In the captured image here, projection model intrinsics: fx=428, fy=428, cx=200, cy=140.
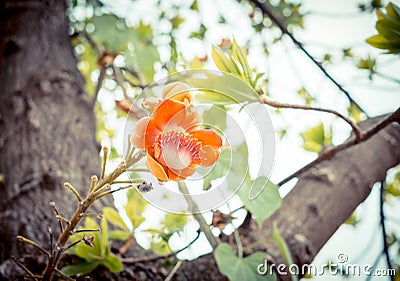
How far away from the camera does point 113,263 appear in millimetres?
556

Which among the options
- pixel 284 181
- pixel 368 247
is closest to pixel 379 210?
pixel 368 247

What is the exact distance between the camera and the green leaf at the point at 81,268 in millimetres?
533

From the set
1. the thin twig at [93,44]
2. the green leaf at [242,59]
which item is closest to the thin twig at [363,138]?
the green leaf at [242,59]

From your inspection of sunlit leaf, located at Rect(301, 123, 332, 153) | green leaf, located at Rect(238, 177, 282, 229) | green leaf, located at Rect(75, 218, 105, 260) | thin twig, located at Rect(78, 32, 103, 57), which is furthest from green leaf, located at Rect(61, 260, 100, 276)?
thin twig, located at Rect(78, 32, 103, 57)

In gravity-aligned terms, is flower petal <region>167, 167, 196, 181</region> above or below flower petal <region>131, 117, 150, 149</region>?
below

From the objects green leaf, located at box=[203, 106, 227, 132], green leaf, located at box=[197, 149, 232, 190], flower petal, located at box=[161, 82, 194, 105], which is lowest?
green leaf, located at box=[197, 149, 232, 190]

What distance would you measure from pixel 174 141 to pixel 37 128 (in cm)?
54

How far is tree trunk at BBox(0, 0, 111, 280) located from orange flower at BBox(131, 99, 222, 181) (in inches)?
13.1

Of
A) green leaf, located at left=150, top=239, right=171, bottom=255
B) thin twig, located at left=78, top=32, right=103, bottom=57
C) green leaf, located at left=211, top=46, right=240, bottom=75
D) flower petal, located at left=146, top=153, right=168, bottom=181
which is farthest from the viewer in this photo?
thin twig, located at left=78, top=32, right=103, bottom=57

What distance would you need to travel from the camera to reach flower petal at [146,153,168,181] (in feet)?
1.08

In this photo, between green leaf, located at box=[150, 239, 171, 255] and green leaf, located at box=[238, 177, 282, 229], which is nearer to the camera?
green leaf, located at box=[238, 177, 282, 229]

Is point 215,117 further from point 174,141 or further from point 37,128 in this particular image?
point 37,128

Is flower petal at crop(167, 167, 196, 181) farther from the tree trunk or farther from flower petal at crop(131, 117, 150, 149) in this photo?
the tree trunk

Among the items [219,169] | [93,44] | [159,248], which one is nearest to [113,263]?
[159,248]
